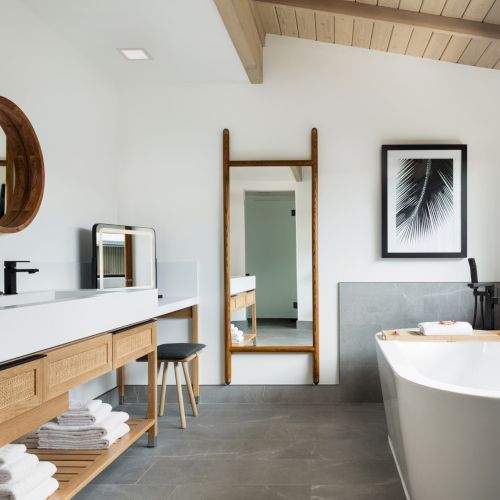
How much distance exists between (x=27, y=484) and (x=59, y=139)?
84.6 inches

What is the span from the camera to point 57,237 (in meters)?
3.77

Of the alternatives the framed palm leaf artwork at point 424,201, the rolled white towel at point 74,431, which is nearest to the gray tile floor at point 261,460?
the rolled white towel at point 74,431

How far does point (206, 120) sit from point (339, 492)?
292cm

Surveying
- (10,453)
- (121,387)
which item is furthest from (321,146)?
(10,453)

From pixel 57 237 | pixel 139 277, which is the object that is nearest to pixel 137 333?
pixel 57 237

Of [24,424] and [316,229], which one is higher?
[316,229]

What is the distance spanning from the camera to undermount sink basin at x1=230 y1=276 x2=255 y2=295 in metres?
4.72

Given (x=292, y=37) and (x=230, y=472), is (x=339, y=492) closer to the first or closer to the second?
(x=230, y=472)

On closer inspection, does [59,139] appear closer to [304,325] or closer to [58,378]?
[58,378]

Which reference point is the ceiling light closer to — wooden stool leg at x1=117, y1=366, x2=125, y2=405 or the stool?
the stool

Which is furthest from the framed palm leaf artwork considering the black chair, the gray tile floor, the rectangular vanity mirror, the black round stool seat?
the rectangular vanity mirror

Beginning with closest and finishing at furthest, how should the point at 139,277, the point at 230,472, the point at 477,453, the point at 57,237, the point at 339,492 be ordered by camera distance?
the point at 477,453 → the point at 339,492 → the point at 230,472 → the point at 57,237 → the point at 139,277

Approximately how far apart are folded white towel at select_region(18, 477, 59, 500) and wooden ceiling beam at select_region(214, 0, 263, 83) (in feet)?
7.82

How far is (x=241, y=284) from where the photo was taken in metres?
4.74
